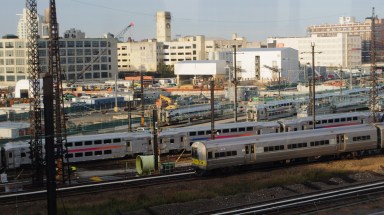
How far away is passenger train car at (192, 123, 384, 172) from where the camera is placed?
12.8m

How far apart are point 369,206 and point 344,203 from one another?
0.45 metres

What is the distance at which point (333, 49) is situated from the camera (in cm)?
7619

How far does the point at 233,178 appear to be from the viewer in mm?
12664

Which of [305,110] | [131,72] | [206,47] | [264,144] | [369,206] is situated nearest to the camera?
[369,206]

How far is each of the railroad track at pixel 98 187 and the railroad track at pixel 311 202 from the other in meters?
3.32

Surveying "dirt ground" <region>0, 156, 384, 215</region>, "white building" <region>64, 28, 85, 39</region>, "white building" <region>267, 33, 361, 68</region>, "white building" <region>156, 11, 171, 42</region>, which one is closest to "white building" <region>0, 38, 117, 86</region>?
"white building" <region>64, 28, 85, 39</region>

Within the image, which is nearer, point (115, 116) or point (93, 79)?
point (115, 116)

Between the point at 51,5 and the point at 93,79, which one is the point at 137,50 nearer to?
the point at 93,79

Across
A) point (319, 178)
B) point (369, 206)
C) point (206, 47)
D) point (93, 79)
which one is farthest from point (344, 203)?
point (206, 47)

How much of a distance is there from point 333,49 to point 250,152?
66643 mm

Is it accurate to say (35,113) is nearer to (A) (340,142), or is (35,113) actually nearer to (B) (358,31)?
(A) (340,142)

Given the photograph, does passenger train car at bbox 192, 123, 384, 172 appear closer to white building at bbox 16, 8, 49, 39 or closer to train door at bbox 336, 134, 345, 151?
train door at bbox 336, 134, 345, 151

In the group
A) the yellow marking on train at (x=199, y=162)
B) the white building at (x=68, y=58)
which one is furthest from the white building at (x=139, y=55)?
the yellow marking on train at (x=199, y=162)

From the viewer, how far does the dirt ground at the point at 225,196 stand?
9930 mm
